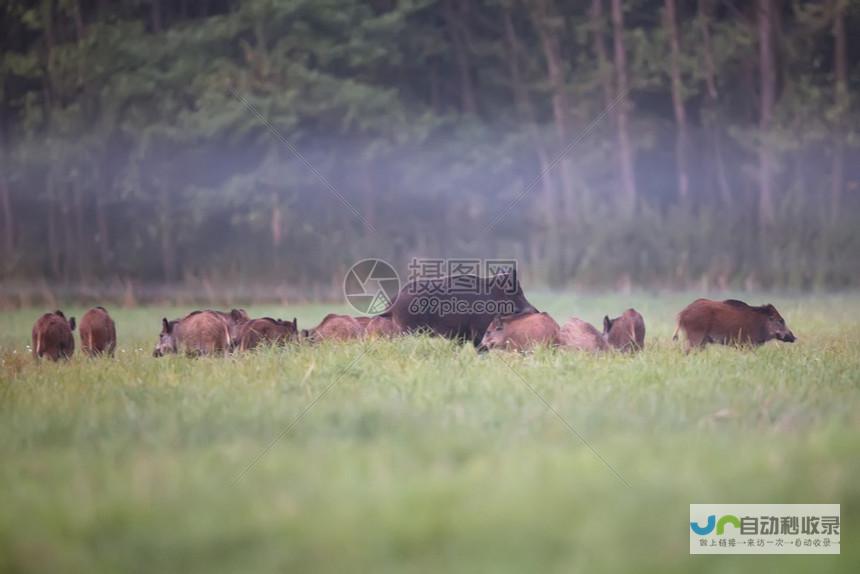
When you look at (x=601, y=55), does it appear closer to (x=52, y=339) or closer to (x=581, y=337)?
(x=581, y=337)

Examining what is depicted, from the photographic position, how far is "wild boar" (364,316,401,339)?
24.7ft

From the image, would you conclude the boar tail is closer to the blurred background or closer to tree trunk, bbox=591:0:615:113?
the blurred background

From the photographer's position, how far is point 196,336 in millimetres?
7164

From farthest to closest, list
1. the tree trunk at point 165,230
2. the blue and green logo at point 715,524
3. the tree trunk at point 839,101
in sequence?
the tree trunk at point 839,101 → the tree trunk at point 165,230 → the blue and green logo at point 715,524

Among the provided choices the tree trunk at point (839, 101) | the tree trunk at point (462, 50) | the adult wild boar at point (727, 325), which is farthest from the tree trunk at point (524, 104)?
the adult wild boar at point (727, 325)

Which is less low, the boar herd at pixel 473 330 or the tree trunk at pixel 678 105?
the tree trunk at pixel 678 105

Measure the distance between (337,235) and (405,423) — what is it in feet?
42.0

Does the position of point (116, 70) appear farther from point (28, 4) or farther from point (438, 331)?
point (438, 331)

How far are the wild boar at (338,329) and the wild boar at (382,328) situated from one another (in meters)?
0.07

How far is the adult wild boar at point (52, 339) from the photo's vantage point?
277 inches

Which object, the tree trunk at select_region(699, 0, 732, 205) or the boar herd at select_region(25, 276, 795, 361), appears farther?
the tree trunk at select_region(699, 0, 732, 205)

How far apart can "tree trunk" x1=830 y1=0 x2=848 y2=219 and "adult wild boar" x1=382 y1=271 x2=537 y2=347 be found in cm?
1079

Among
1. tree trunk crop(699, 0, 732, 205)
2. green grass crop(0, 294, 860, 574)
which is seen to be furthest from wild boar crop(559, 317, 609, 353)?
tree trunk crop(699, 0, 732, 205)

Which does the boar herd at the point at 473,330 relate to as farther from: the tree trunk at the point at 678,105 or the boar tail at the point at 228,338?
the tree trunk at the point at 678,105
